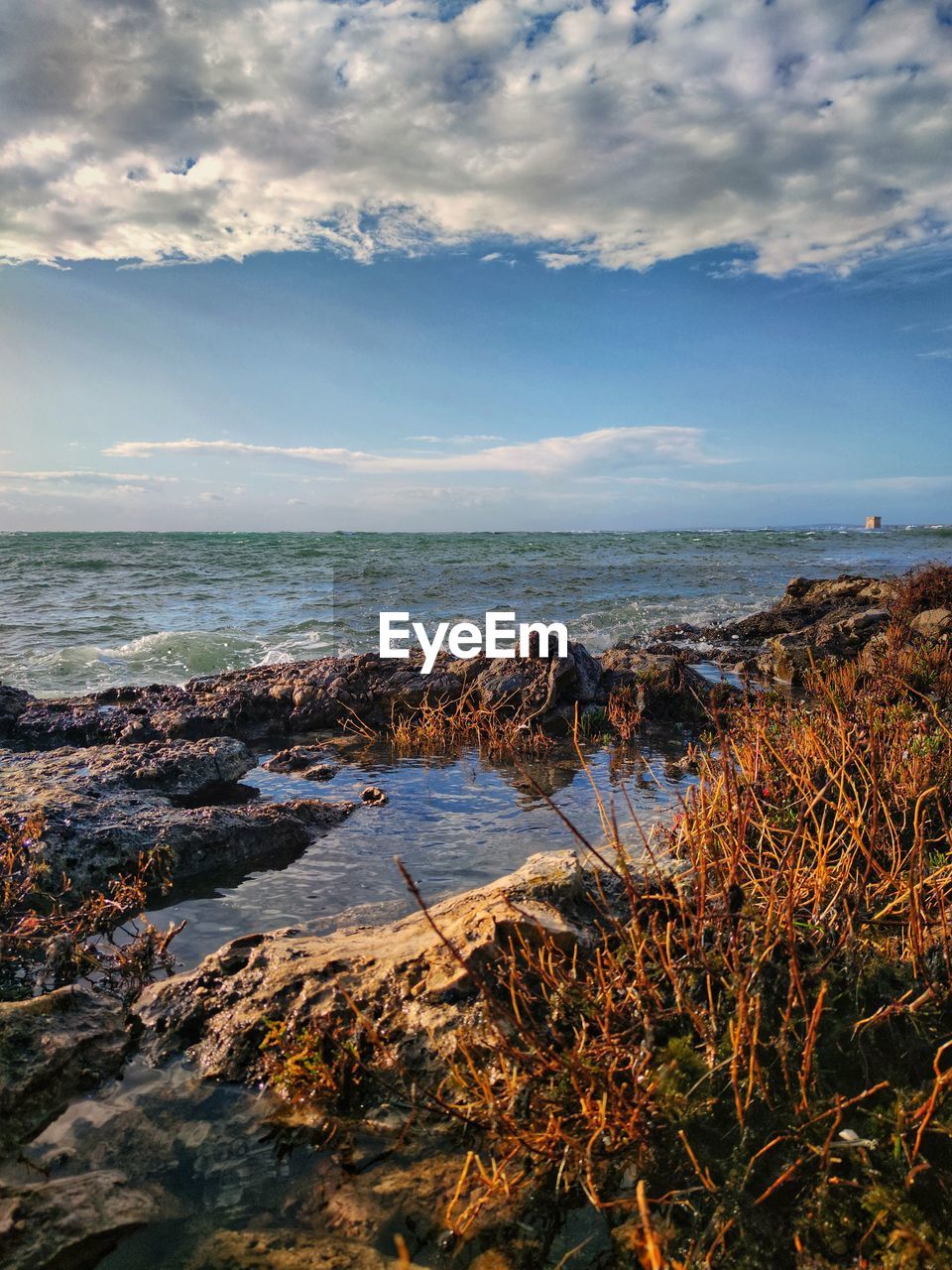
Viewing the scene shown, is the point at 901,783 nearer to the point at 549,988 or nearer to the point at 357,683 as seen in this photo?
the point at 549,988

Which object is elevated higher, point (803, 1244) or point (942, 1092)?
point (942, 1092)

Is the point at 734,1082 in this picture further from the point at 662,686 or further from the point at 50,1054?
the point at 662,686

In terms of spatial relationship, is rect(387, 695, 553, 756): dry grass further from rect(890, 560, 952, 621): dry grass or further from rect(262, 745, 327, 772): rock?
rect(890, 560, 952, 621): dry grass

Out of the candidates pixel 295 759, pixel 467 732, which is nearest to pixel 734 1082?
pixel 295 759

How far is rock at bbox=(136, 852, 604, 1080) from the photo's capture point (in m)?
3.72

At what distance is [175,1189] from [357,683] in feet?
29.8

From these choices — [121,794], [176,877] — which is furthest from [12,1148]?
[121,794]

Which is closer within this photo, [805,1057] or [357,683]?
[805,1057]

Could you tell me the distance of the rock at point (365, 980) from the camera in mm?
3717

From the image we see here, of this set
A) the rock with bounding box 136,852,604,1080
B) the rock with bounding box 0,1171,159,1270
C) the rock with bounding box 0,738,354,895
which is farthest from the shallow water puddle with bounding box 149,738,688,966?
the rock with bounding box 0,1171,159,1270

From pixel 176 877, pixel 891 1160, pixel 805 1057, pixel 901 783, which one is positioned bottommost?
pixel 176 877

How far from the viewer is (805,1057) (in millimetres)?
2756

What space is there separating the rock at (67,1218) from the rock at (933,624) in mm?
14469

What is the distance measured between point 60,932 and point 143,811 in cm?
184
